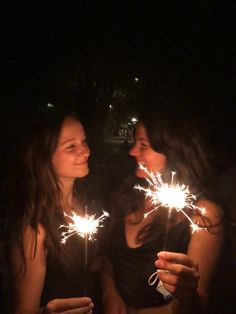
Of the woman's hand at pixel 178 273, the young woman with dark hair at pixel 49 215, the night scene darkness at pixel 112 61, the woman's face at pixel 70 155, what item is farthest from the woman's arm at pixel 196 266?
the night scene darkness at pixel 112 61

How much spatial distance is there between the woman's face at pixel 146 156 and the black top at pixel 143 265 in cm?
60

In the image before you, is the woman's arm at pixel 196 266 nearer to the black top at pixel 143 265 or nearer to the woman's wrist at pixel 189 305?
the woman's wrist at pixel 189 305

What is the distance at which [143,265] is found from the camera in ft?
10.5

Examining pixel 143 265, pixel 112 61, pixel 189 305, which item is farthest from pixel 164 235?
pixel 112 61

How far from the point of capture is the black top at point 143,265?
315cm

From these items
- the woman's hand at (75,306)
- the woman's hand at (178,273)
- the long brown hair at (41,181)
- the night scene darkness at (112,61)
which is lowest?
the woman's hand at (75,306)

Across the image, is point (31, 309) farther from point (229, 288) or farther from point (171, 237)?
point (229, 288)

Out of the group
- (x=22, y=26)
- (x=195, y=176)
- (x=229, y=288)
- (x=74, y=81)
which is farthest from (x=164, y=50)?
(x=195, y=176)

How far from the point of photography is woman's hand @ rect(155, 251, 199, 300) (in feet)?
7.75

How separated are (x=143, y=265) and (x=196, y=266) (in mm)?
778

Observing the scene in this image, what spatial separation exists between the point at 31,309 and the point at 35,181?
1135 mm

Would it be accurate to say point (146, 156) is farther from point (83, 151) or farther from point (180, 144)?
point (83, 151)

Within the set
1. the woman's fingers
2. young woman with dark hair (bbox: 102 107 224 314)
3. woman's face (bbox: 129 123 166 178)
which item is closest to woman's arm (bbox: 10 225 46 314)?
the woman's fingers

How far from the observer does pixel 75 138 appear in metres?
3.70
